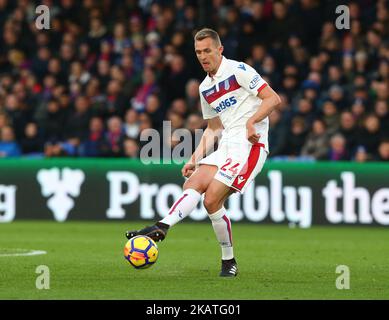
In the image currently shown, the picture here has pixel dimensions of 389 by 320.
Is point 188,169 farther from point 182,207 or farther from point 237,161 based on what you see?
point 182,207

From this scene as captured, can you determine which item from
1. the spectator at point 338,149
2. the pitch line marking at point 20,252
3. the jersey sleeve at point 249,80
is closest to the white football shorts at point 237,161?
the jersey sleeve at point 249,80

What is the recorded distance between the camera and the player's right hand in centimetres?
1016

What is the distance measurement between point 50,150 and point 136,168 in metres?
2.04

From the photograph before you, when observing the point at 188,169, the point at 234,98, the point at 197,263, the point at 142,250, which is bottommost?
the point at 197,263

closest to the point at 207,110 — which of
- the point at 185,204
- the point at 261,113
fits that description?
the point at 261,113

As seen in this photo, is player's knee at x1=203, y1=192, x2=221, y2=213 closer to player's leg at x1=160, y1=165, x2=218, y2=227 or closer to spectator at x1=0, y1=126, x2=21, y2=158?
player's leg at x1=160, y1=165, x2=218, y2=227

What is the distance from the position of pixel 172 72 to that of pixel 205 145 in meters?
9.03

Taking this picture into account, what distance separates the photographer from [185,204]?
9.66 metres

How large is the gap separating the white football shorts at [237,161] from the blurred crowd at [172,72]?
7286 millimetres

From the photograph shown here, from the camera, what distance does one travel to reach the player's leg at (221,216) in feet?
32.2

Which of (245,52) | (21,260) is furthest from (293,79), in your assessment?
(21,260)

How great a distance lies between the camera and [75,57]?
20.5 meters

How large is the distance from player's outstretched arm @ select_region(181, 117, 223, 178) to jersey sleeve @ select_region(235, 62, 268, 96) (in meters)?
0.58

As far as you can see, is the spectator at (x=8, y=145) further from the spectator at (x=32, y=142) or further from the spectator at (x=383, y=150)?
the spectator at (x=383, y=150)
